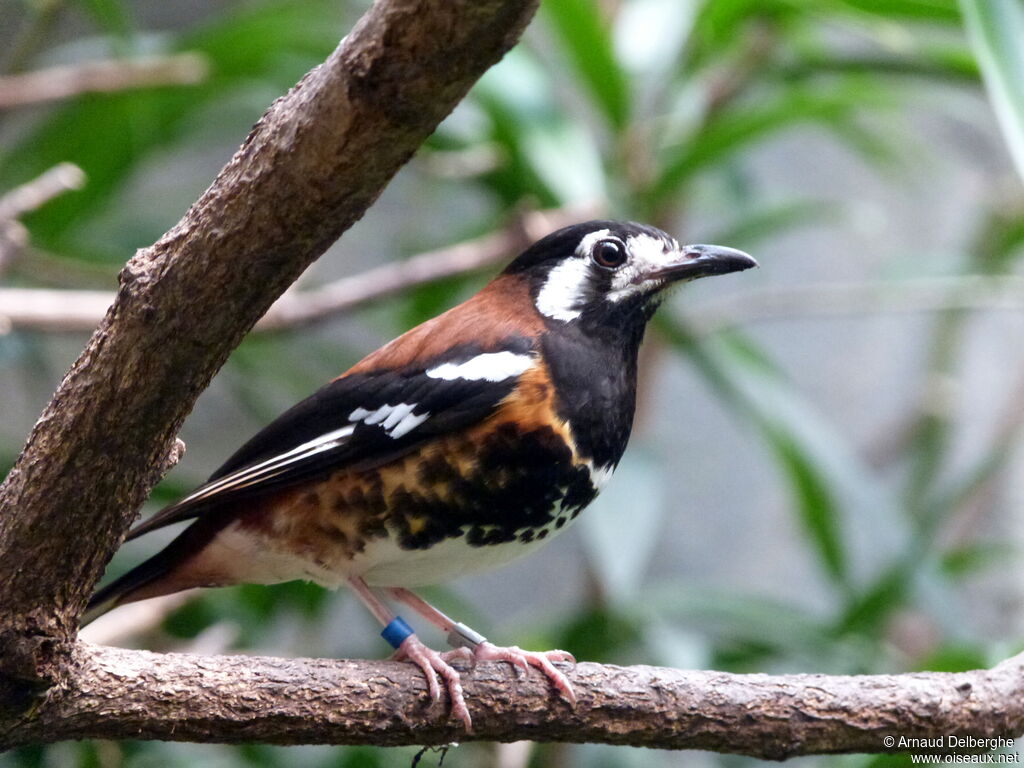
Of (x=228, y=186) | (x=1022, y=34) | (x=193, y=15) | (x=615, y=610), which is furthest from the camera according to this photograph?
(x=193, y=15)

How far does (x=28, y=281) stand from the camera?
4.11m

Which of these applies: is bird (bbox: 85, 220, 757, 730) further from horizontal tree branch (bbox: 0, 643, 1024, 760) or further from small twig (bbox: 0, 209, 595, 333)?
small twig (bbox: 0, 209, 595, 333)

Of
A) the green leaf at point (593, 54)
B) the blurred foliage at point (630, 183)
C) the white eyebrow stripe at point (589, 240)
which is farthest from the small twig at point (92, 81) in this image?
the white eyebrow stripe at point (589, 240)

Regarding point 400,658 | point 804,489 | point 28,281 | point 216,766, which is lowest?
point 804,489

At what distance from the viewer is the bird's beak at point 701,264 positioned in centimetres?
208

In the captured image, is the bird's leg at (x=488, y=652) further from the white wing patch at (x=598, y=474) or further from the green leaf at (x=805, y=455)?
the green leaf at (x=805, y=455)

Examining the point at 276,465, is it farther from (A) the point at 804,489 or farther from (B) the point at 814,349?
(B) the point at 814,349

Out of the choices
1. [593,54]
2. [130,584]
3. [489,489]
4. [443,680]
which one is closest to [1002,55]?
[489,489]

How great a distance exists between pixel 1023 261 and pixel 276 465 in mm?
5249

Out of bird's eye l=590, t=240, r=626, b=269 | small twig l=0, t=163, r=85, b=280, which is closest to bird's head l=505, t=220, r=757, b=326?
bird's eye l=590, t=240, r=626, b=269

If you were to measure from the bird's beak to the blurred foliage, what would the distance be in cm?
104

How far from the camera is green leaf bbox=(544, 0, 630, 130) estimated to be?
3311 mm

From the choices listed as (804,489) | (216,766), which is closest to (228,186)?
(216,766)

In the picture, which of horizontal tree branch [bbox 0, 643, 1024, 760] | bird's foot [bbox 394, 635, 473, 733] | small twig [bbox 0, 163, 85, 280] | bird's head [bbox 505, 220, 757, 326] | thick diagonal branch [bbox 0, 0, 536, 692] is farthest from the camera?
small twig [bbox 0, 163, 85, 280]
